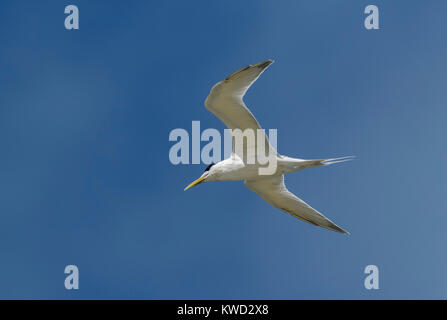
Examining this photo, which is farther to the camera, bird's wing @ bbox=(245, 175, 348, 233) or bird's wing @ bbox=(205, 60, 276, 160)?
bird's wing @ bbox=(245, 175, 348, 233)

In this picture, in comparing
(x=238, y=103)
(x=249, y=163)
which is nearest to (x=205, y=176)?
(x=249, y=163)

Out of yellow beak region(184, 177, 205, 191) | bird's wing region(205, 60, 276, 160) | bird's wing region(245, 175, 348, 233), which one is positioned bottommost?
bird's wing region(245, 175, 348, 233)

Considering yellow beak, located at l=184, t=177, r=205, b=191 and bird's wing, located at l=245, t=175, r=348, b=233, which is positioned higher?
yellow beak, located at l=184, t=177, r=205, b=191

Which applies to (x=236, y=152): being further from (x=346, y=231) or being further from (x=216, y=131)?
(x=346, y=231)

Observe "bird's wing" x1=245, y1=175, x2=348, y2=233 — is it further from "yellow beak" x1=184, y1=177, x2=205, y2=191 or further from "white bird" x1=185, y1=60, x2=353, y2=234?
"yellow beak" x1=184, y1=177, x2=205, y2=191

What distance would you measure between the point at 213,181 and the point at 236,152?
0.94m

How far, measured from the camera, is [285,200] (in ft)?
49.0

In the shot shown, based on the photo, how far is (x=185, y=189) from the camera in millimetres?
14414

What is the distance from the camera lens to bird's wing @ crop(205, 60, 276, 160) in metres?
12.5

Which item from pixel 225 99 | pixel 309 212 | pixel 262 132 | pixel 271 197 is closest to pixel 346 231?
pixel 309 212

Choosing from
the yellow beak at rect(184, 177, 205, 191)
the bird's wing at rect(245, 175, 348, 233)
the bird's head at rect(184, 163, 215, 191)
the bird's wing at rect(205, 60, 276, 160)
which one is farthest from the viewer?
the bird's wing at rect(245, 175, 348, 233)

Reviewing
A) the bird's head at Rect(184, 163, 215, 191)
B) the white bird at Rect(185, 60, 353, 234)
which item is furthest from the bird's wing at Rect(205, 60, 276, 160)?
the bird's head at Rect(184, 163, 215, 191)

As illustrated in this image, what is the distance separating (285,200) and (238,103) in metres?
3.17
